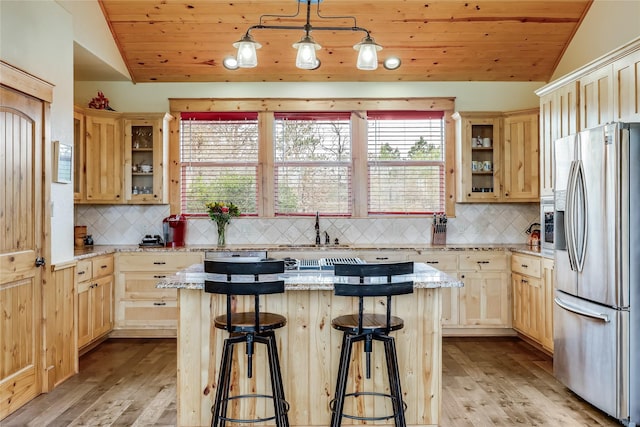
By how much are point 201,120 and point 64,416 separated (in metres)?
3.35

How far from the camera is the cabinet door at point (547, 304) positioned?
4043 mm

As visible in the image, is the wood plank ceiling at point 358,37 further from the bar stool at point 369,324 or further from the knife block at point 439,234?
the bar stool at point 369,324

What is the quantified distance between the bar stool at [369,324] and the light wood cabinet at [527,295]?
2.32 meters

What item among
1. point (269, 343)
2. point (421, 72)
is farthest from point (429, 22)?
point (269, 343)

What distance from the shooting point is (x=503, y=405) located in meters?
3.16

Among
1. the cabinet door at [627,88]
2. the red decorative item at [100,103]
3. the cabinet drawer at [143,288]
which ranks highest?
the red decorative item at [100,103]

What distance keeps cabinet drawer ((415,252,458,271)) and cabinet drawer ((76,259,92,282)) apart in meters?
3.05

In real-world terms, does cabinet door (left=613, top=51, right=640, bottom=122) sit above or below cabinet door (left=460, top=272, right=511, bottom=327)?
above

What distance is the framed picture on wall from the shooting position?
3.57m

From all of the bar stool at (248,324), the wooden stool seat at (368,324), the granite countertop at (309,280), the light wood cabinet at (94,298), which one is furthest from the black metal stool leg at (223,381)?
the light wood cabinet at (94,298)

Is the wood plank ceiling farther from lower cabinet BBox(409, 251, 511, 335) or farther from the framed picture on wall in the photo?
lower cabinet BBox(409, 251, 511, 335)

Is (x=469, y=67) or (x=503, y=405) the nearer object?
(x=503, y=405)

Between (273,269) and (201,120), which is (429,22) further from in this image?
(273,269)

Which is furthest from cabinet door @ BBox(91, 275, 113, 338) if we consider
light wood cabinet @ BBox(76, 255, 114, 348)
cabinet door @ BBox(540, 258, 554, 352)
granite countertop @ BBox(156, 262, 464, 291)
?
cabinet door @ BBox(540, 258, 554, 352)
